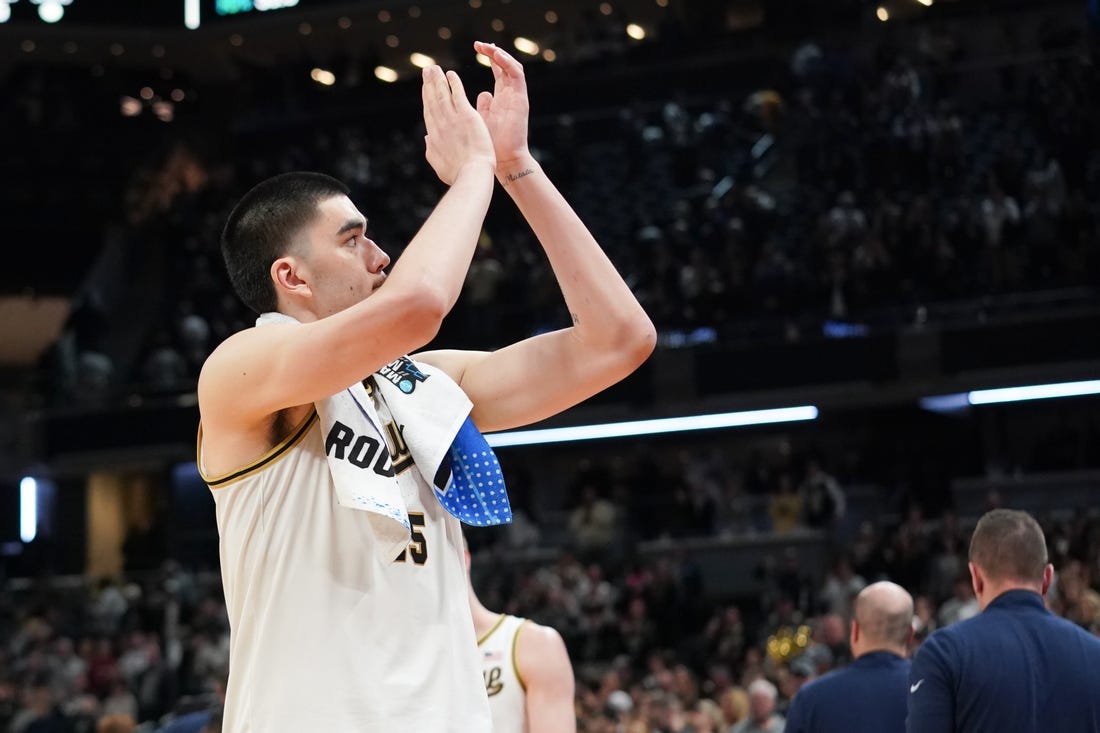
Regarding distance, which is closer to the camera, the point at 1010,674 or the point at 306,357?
the point at 306,357

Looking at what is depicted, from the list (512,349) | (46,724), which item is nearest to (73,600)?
(46,724)

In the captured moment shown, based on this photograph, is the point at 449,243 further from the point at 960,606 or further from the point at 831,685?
the point at 960,606

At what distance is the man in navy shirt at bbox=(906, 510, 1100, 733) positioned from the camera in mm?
4449

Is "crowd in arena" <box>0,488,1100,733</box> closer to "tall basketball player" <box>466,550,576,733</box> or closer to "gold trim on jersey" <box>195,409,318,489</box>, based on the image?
"tall basketball player" <box>466,550,576,733</box>

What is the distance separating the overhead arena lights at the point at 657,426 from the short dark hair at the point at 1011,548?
13.9m

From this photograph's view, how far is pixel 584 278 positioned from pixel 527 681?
2352mm

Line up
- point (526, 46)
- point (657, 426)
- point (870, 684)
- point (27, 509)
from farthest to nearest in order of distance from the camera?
point (526, 46) → point (27, 509) → point (657, 426) → point (870, 684)

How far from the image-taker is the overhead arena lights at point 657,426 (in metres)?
19.1

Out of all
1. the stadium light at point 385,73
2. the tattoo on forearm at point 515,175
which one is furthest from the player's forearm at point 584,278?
the stadium light at point 385,73

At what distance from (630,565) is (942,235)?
5432 mm

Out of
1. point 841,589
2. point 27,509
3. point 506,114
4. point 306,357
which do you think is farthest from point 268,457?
point 27,509

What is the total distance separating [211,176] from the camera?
26.7 m

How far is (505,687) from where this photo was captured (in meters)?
5.05

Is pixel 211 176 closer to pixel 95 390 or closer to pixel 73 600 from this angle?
pixel 95 390
